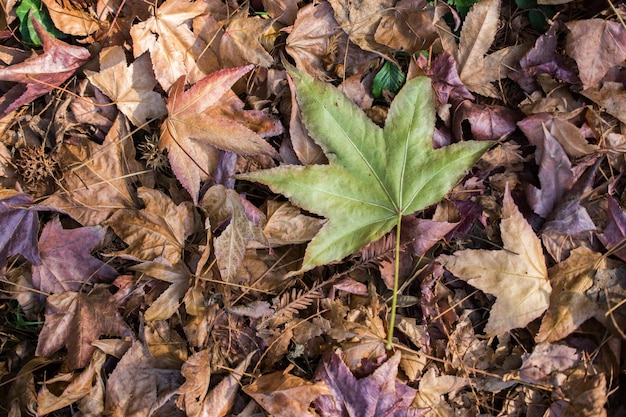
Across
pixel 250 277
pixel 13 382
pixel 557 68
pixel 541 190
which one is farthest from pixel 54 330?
pixel 557 68

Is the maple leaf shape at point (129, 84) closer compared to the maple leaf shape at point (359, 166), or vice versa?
the maple leaf shape at point (359, 166)

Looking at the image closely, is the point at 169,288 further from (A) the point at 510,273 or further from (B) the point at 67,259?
(A) the point at 510,273

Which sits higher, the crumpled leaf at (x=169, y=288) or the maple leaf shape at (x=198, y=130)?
the maple leaf shape at (x=198, y=130)

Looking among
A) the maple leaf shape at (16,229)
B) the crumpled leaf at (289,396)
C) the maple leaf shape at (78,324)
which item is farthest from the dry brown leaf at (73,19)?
the crumpled leaf at (289,396)

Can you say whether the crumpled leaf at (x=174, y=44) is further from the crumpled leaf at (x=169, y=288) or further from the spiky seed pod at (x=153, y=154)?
the crumpled leaf at (x=169, y=288)

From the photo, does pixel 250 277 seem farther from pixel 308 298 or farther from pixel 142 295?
pixel 142 295

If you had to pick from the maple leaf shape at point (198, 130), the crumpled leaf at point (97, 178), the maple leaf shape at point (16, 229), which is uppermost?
the maple leaf shape at point (198, 130)

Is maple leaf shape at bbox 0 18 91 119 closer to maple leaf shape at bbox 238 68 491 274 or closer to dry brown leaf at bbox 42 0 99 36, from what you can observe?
dry brown leaf at bbox 42 0 99 36
